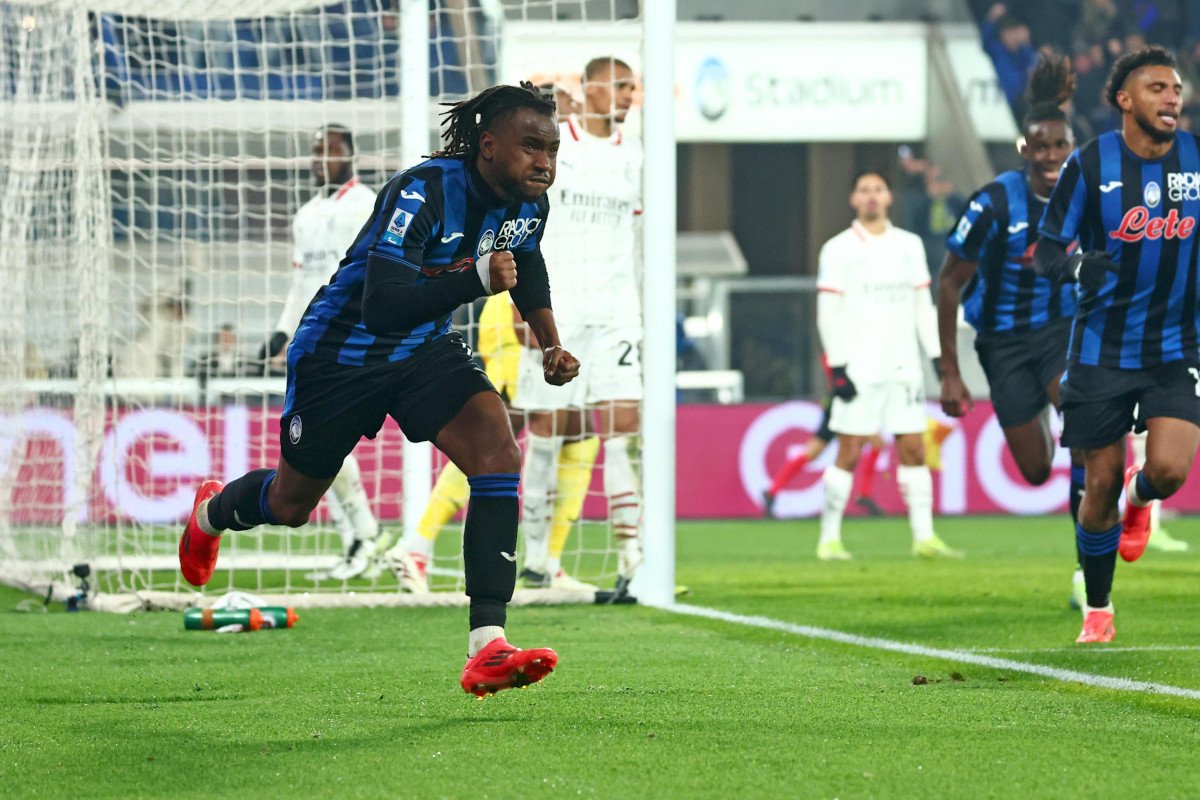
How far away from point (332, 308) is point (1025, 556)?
6.97 m

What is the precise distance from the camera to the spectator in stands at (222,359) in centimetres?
929

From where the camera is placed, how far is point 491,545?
4.59m

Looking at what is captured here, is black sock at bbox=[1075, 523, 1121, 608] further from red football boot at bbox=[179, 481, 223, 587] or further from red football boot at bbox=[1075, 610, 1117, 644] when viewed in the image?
red football boot at bbox=[179, 481, 223, 587]

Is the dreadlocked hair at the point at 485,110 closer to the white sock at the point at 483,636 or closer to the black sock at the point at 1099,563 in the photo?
the white sock at the point at 483,636

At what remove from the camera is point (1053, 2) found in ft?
64.3

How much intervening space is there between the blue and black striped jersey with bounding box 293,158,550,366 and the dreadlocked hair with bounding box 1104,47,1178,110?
2.19m

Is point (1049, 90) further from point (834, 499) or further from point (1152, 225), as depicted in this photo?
point (834, 499)

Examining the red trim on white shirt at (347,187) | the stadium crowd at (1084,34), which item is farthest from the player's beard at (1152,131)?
the stadium crowd at (1084,34)

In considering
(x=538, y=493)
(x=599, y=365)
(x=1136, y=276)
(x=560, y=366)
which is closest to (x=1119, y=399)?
(x=1136, y=276)

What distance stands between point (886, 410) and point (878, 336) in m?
0.52

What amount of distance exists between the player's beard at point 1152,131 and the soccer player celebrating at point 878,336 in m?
5.25

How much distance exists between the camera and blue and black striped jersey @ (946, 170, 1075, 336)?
7.62 m

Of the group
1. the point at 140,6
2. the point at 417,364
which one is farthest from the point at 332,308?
the point at 140,6

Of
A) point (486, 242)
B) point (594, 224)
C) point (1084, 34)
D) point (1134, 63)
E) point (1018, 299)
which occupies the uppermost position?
point (1084, 34)
